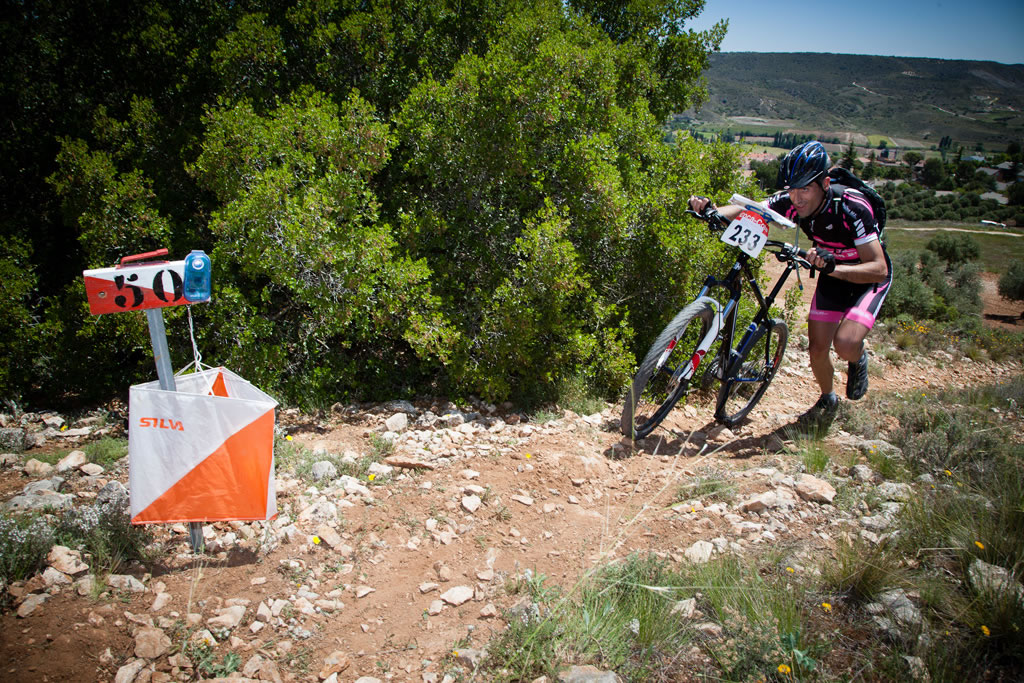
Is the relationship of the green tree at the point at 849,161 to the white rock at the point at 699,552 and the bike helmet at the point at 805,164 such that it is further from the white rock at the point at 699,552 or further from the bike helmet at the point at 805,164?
the white rock at the point at 699,552

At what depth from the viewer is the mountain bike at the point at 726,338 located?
4.19m

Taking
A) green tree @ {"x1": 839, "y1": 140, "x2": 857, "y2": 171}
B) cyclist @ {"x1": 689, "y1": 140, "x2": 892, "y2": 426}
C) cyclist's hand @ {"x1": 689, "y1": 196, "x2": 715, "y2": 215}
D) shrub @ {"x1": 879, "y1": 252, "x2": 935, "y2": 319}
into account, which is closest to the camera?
cyclist @ {"x1": 689, "y1": 140, "x2": 892, "y2": 426}

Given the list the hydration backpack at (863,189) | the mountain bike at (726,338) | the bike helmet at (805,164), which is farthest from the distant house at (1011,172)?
the bike helmet at (805,164)

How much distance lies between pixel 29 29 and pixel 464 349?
5855mm

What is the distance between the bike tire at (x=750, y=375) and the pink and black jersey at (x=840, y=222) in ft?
2.61

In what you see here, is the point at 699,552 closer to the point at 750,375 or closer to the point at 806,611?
the point at 806,611

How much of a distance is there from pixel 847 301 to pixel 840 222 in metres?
0.69

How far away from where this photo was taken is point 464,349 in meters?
5.06

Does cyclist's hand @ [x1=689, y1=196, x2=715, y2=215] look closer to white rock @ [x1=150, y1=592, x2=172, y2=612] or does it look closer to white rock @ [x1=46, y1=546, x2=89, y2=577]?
white rock @ [x1=150, y1=592, x2=172, y2=612]

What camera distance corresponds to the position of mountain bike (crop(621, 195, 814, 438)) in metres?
4.19

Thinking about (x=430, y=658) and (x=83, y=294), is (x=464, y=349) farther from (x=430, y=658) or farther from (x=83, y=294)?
(x=83, y=294)

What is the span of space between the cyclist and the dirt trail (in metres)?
0.94

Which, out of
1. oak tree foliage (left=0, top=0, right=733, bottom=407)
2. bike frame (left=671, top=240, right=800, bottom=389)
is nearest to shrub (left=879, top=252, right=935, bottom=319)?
oak tree foliage (left=0, top=0, right=733, bottom=407)

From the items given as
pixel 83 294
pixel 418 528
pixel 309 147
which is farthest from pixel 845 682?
pixel 83 294
